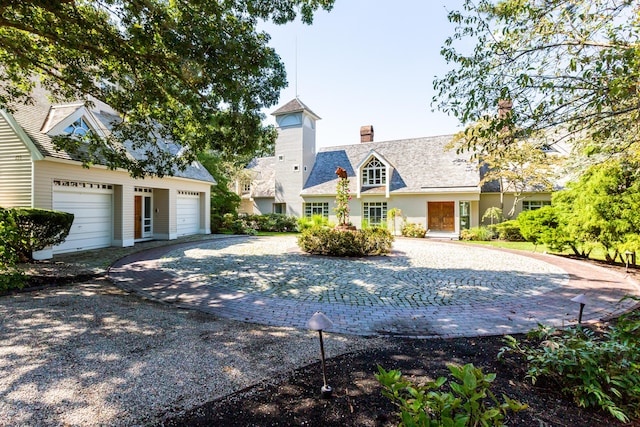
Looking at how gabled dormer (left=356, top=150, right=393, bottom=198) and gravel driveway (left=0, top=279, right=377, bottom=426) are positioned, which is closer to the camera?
gravel driveway (left=0, top=279, right=377, bottom=426)

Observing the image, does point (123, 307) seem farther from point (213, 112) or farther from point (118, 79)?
point (118, 79)

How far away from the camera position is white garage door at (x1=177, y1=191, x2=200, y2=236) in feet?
61.8

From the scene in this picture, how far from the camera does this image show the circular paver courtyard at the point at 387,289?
537cm

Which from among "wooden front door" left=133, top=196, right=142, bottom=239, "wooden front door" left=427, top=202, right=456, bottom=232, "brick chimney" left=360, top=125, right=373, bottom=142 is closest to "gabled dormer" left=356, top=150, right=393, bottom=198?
"wooden front door" left=427, top=202, right=456, bottom=232

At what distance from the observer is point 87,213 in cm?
1302

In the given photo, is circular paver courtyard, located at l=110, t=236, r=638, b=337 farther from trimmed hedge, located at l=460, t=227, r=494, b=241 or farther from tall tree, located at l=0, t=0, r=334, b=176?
trimmed hedge, located at l=460, t=227, r=494, b=241

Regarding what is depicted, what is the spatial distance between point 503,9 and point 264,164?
2753 centimetres

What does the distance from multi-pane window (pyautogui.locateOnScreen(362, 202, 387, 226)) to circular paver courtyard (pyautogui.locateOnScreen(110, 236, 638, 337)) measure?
10627 mm

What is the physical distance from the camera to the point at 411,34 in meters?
7.31

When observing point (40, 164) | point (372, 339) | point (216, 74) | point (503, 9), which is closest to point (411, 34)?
point (503, 9)

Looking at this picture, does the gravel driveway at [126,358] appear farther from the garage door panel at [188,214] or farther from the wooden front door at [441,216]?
the wooden front door at [441,216]

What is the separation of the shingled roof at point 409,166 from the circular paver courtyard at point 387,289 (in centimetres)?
973

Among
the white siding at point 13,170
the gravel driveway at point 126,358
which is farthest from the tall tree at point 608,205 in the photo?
the white siding at point 13,170

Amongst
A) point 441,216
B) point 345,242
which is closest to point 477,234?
point 441,216
